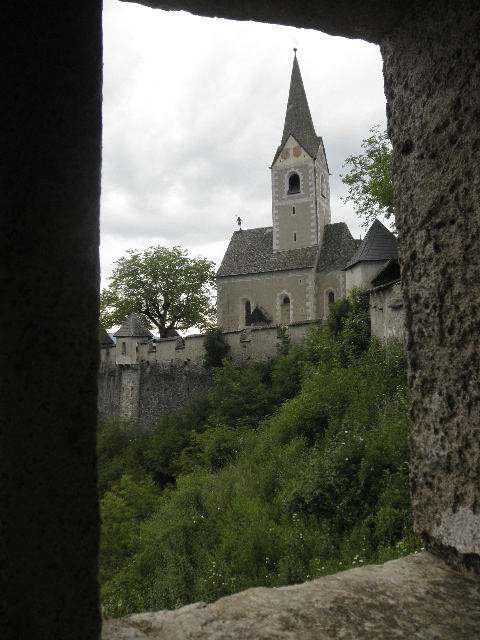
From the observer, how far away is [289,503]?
6441mm

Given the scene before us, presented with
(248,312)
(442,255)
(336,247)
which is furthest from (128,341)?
(442,255)

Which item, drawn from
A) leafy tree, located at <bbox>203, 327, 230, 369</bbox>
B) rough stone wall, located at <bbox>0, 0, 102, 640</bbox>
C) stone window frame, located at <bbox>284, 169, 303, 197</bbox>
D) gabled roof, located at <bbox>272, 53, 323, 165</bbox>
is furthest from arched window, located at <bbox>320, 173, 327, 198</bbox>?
rough stone wall, located at <bbox>0, 0, 102, 640</bbox>

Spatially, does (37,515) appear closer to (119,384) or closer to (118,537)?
(118,537)

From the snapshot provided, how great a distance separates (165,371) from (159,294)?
49.0ft

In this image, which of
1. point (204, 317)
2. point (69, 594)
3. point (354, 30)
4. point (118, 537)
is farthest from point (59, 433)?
point (204, 317)

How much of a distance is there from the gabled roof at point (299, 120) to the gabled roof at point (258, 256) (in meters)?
4.88

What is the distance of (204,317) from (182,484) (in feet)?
82.6

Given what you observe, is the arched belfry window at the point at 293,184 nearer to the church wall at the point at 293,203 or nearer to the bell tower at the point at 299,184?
the bell tower at the point at 299,184

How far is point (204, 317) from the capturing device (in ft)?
118

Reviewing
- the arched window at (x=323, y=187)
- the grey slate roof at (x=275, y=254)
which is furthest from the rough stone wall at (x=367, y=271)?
the arched window at (x=323, y=187)

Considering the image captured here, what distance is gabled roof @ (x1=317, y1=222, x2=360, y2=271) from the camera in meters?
28.0

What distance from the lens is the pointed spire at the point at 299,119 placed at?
31.1m

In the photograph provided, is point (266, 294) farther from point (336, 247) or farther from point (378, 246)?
point (378, 246)

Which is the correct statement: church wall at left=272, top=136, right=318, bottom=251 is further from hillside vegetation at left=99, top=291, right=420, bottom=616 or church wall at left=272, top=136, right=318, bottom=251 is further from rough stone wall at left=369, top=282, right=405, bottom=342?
hillside vegetation at left=99, top=291, right=420, bottom=616
